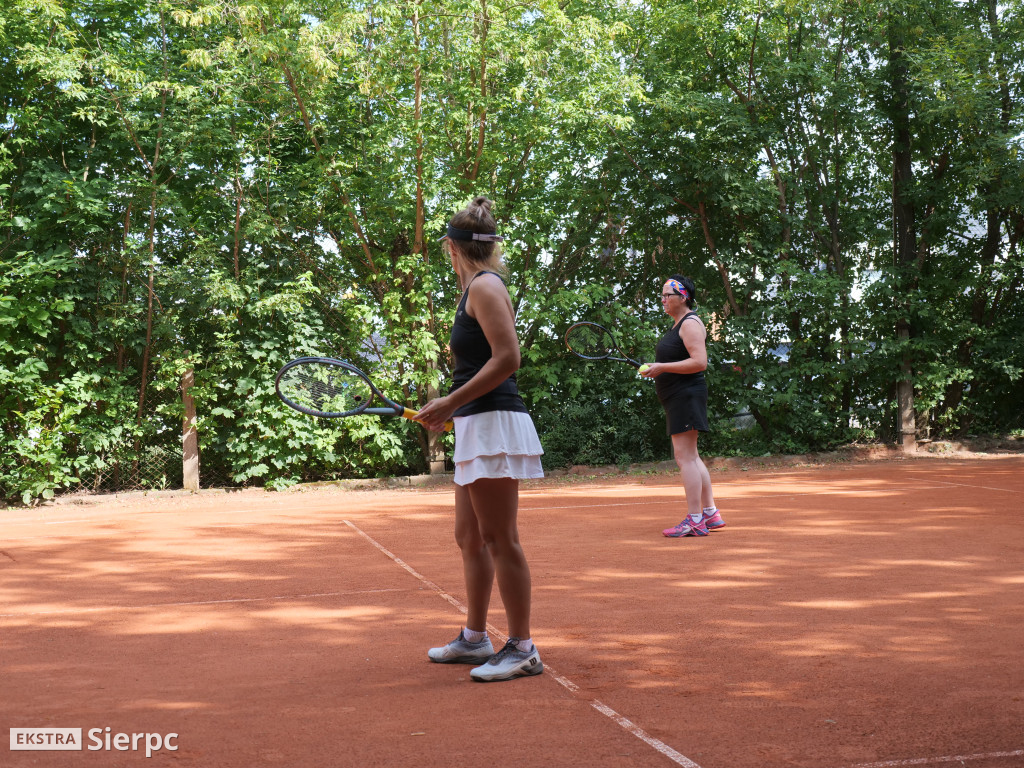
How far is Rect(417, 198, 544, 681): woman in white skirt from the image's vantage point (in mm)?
3674

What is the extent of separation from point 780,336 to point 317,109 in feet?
25.2

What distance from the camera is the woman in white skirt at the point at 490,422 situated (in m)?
3.67

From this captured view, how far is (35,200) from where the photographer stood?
1156cm

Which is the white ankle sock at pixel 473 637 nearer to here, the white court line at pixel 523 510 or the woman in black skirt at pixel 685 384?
the woman in black skirt at pixel 685 384

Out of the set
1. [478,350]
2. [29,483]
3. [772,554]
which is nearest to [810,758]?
[478,350]

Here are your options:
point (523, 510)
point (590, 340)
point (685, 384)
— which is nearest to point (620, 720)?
point (685, 384)

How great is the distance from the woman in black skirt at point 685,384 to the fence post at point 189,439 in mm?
7208

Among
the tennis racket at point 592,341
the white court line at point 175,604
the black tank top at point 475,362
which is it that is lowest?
the white court line at point 175,604

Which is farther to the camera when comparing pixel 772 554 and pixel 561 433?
pixel 561 433

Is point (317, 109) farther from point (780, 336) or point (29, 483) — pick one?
point (780, 336)

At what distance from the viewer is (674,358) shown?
718 cm

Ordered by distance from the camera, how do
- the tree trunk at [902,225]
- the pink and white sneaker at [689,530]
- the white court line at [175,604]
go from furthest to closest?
the tree trunk at [902,225]
the pink and white sneaker at [689,530]
the white court line at [175,604]

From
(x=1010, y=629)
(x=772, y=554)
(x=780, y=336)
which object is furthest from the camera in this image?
(x=780, y=336)

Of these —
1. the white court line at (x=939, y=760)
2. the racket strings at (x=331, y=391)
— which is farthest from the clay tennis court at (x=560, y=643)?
the racket strings at (x=331, y=391)
